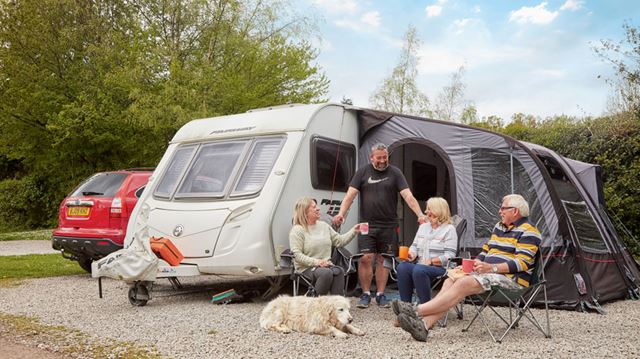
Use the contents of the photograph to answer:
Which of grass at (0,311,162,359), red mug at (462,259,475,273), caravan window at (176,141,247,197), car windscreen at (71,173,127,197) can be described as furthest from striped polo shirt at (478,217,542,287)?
car windscreen at (71,173,127,197)

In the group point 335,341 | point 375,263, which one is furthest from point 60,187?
point 335,341

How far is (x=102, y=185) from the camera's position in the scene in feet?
28.6

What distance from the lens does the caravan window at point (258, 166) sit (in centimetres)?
673

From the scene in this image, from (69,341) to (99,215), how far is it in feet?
11.6

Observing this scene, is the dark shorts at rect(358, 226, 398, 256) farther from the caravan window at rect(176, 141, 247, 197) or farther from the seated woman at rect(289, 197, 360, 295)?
the caravan window at rect(176, 141, 247, 197)

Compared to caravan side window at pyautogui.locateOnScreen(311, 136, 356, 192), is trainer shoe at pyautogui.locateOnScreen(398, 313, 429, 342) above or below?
below

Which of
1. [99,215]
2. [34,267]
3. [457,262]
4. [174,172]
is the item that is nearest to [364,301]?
[457,262]

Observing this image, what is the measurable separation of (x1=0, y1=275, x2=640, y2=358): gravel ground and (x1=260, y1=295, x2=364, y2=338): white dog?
10 cm

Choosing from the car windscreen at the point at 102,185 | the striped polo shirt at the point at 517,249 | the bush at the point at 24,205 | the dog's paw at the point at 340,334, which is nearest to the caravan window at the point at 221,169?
the car windscreen at the point at 102,185

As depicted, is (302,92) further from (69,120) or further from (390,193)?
(390,193)

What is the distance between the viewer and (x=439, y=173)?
920cm

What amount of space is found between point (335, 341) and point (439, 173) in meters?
4.79

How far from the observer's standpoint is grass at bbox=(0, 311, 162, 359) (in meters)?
4.57

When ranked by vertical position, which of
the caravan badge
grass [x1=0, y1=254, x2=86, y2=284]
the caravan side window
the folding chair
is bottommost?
grass [x1=0, y1=254, x2=86, y2=284]
